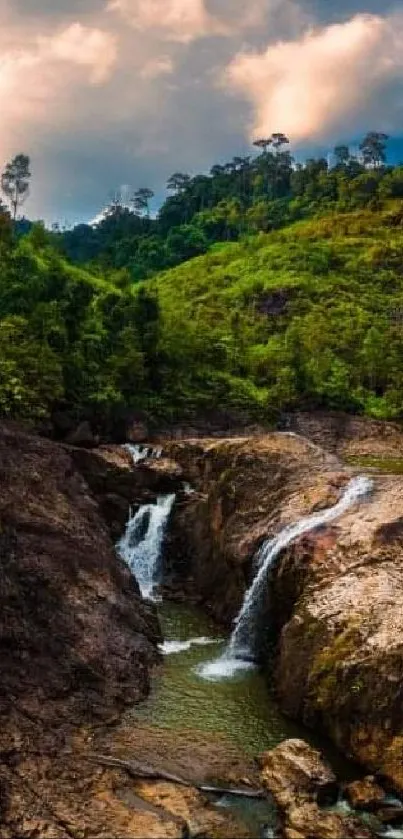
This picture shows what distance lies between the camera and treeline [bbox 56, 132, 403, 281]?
119812mm

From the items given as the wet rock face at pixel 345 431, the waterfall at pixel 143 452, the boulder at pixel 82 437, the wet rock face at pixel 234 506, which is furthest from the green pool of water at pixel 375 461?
the wet rock face at pixel 234 506

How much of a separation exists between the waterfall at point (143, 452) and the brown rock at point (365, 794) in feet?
71.8

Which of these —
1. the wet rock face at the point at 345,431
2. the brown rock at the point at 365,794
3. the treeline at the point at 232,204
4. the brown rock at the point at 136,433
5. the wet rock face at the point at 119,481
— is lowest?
the brown rock at the point at 365,794

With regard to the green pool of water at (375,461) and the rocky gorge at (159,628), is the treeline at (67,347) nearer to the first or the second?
the rocky gorge at (159,628)

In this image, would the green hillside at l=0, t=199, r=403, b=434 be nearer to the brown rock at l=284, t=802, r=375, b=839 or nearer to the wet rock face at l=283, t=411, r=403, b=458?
the wet rock face at l=283, t=411, r=403, b=458

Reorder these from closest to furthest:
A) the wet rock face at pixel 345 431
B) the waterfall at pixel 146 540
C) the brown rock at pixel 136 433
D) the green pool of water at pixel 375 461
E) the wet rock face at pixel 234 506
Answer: the wet rock face at pixel 234 506 < the waterfall at pixel 146 540 < the brown rock at pixel 136 433 < the green pool of water at pixel 375 461 < the wet rock face at pixel 345 431

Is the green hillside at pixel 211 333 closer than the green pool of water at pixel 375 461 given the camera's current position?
Yes

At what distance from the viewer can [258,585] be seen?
25156 mm

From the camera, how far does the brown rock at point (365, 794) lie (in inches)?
615

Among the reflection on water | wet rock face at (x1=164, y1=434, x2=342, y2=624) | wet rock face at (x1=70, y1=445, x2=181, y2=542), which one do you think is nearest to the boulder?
wet rock face at (x1=70, y1=445, x2=181, y2=542)

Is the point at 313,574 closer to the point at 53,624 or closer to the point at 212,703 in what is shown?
the point at 212,703

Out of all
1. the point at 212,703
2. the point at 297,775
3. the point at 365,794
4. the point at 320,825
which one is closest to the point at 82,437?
the point at 212,703

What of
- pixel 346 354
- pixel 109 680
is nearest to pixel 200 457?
pixel 109 680

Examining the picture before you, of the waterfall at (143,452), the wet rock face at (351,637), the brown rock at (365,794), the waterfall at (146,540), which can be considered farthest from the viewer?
the waterfall at (143,452)
